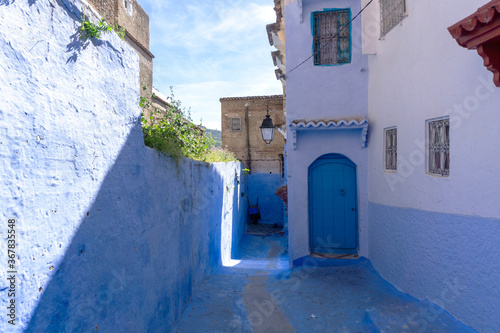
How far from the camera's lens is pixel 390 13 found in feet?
19.3

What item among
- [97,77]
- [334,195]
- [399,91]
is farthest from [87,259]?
[334,195]

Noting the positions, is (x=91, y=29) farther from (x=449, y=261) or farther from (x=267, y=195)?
(x=267, y=195)

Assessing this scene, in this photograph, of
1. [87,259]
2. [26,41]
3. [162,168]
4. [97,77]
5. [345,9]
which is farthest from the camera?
[345,9]

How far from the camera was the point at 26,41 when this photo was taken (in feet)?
6.28

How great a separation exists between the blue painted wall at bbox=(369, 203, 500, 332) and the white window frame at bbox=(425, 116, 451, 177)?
24.0 inches

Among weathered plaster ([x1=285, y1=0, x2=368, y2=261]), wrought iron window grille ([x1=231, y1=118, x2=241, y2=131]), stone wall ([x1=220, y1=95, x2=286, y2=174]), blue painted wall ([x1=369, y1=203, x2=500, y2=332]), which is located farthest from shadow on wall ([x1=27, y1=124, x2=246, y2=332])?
wrought iron window grille ([x1=231, y1=118, x2=241, y2=131])

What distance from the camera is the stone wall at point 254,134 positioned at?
70.3 ft

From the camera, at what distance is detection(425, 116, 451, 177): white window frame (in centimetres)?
434

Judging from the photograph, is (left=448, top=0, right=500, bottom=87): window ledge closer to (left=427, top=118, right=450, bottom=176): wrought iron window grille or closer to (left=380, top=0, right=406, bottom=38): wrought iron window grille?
(left=427, top=118, right=450, bottom=176): wrought iron window grille

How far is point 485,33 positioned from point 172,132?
3815 millimetres

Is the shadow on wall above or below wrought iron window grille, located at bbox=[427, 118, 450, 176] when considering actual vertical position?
below

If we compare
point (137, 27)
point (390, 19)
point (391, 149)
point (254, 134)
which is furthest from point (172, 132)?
point (254, 134)

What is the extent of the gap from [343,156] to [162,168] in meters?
4.57

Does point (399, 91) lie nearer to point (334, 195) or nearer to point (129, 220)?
point (334, 195)
